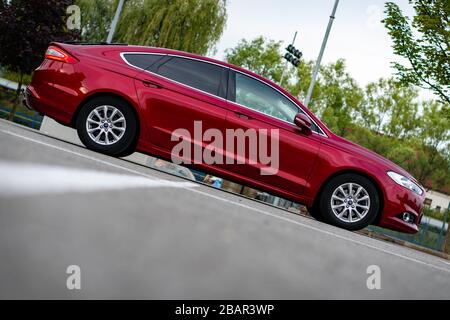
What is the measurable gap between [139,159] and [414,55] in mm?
9481

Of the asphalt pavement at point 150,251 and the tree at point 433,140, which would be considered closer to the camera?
the asphalt pavement at point 150,251

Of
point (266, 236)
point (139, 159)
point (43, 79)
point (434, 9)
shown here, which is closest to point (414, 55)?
point (434, 9)

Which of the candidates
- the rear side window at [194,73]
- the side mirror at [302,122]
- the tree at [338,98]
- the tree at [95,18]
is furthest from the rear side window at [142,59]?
A: the tree at [338,98]

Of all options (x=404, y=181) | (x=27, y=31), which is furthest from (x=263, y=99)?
(x=27, y=31)

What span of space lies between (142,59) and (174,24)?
19.4m

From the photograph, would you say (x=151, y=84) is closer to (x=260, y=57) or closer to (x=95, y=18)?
(x=95, y=18)

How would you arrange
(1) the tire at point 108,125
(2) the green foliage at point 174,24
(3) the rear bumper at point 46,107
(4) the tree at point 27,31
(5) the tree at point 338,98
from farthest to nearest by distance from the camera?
(5) the tree at point 338,98 → (2) the green foliage at point 174,24 → (4) the tree at point 27,31 → (3) the rear bumper at point 46,107 → (1) the tire at point 108,125

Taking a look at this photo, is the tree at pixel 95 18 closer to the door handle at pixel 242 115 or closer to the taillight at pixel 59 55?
the taillight at pixel 59 55

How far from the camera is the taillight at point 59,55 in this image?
22.1 feet

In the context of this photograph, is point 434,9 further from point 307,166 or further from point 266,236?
point 266,236

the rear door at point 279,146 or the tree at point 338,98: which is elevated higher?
the tree at point 338,98

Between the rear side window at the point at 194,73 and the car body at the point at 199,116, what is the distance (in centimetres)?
1

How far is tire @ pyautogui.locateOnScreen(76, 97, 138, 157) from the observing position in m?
6.57

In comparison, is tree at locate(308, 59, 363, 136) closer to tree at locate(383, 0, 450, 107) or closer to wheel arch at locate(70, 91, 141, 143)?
tree at locate(383, 0, 450, 107)
